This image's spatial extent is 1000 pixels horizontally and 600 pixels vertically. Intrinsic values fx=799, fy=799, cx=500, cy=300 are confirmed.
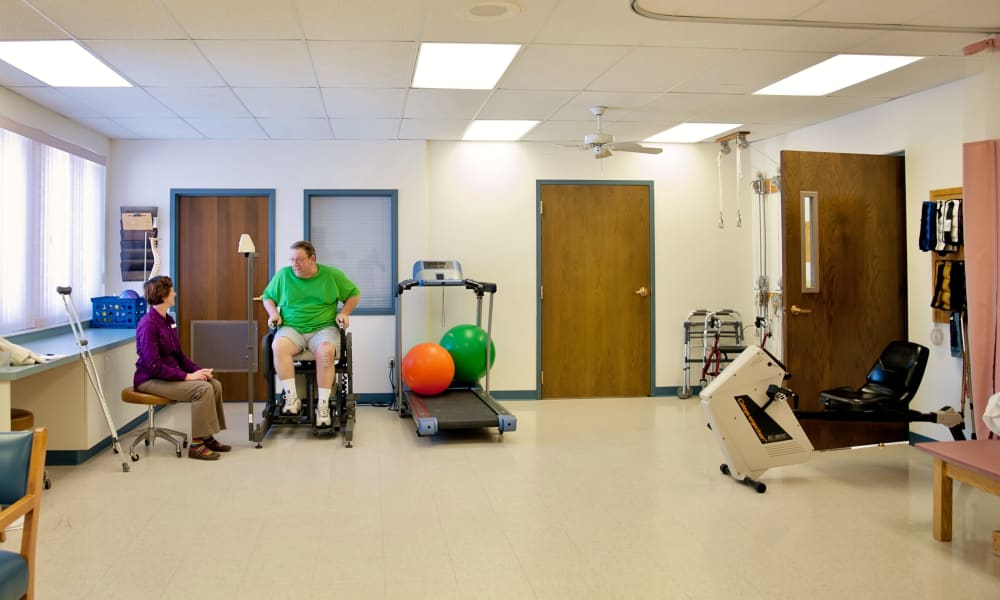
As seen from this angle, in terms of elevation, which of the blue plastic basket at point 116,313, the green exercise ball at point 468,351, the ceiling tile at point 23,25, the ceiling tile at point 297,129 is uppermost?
the ceiling tile at point 297,129

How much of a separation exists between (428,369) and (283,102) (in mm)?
2406

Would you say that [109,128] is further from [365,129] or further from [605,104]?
[605,104]

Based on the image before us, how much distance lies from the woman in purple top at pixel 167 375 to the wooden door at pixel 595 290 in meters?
3.51

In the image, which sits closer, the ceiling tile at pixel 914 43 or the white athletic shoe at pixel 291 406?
the ceiling tile at pixel 914 43

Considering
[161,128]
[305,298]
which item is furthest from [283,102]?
[161,128]

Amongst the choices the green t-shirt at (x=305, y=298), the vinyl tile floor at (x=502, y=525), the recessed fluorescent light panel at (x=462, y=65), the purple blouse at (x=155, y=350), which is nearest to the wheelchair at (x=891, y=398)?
the vinyl tile floor at (x=502, y=525)

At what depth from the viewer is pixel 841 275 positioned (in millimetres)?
5762

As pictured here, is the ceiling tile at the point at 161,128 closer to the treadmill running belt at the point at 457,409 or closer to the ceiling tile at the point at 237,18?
the ceiling tile at the point at 237,18

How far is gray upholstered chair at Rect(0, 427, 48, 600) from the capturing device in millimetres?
2428

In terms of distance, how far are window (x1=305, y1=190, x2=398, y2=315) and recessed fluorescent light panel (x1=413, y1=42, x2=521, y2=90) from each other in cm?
241

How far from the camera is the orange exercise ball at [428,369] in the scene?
22.0ft

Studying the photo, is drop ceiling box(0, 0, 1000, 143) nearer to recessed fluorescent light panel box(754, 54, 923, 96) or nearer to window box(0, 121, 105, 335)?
recessed fluorescent light panel box(754, 54, 923, 96)

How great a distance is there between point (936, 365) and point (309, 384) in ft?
15.5

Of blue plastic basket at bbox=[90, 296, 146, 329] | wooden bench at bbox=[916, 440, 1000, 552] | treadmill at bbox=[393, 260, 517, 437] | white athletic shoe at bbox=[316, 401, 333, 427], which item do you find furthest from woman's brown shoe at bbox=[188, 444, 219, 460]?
wooden bench at bbox=[916, 440, 1000, 552]
